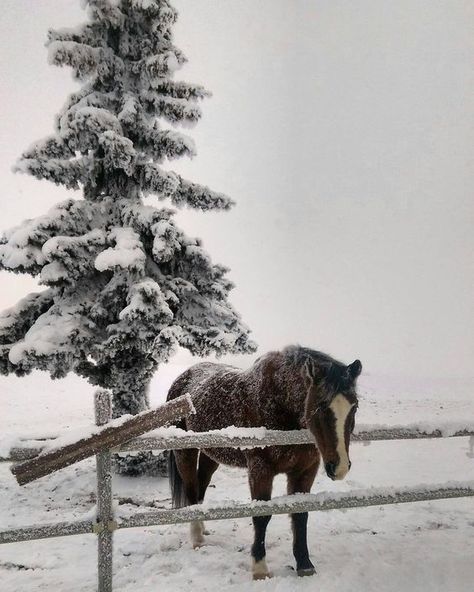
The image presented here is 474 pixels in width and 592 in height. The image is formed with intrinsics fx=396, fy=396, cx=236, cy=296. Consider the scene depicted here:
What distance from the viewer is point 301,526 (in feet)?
11.5

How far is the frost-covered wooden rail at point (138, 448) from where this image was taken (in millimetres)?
2883

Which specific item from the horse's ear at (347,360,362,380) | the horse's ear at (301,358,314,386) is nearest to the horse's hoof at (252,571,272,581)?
the horse's ear at (301,358,314,386)

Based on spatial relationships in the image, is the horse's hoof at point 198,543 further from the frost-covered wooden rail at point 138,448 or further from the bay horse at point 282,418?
the frost-covered wooden rail at point 138,448

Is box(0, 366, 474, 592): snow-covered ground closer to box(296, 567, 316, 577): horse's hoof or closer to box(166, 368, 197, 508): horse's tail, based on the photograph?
box(296, 567, 316, 577): horse's hoof

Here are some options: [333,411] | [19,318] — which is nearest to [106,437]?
[333,411]

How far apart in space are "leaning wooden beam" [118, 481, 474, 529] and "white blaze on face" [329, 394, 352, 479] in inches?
26.6

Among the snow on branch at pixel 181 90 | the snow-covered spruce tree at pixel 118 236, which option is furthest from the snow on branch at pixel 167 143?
the snow on branch at pixel 181 90

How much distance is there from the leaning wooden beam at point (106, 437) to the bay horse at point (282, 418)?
0.94 metres

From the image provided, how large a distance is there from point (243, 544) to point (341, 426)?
7.83 feet

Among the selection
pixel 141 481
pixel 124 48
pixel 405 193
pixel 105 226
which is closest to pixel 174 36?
pixel 124 48

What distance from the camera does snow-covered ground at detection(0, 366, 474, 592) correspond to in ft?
11.0

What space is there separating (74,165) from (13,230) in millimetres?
1563

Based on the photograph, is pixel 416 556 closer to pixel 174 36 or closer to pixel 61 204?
pixel 61 204

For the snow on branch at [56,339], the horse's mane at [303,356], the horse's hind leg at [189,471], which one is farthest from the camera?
the snow on branch at [56,339]
